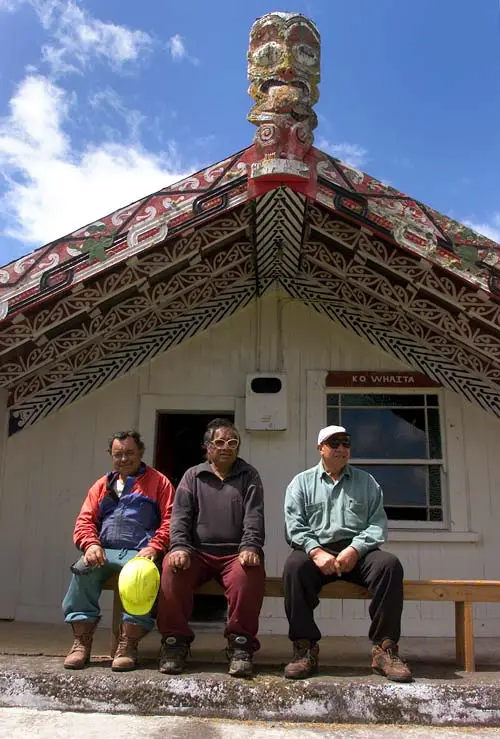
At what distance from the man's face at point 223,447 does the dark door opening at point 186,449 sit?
→ 6.16 ft

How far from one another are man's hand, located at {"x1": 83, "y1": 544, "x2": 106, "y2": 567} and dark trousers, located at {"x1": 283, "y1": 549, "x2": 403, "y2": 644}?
0.98 m

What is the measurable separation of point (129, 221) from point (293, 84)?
1.31 meters

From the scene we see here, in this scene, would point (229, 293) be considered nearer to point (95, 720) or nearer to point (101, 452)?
point (101, 452)

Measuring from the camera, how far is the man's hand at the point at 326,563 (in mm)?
3430

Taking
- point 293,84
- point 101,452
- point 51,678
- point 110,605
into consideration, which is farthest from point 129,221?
point 110,605

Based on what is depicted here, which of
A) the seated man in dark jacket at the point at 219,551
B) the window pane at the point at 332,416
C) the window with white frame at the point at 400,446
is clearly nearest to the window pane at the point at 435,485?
the window with white frame at the point at 400,446

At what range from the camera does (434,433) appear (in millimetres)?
5516

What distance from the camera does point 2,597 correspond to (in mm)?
5277

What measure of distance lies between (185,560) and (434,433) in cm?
285

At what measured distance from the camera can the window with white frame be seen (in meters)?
5.40

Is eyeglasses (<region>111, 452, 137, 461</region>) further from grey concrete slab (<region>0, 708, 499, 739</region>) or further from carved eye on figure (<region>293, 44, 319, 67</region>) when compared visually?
carved eye on figure (<region>293, 44, 319, 67</region>)

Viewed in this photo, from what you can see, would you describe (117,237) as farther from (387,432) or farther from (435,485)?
(435,485)

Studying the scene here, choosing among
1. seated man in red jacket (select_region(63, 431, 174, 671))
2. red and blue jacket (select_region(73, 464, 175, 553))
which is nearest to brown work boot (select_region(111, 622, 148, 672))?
seated man in red jacket (select_region(63, 431, 174, 671))

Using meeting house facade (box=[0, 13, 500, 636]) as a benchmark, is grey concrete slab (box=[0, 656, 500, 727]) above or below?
below
